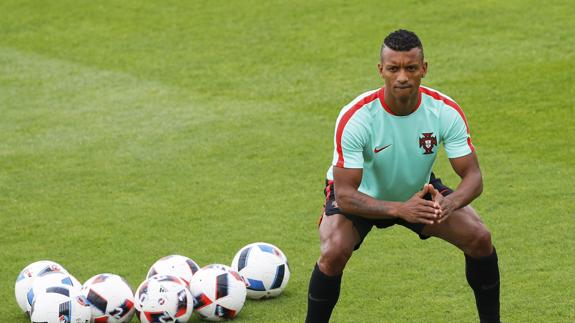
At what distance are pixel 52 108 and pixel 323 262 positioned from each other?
7627 millimetres

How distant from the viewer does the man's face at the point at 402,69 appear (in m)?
6.73

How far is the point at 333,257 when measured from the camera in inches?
276

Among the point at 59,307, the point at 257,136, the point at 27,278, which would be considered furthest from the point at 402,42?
the point at 257,136

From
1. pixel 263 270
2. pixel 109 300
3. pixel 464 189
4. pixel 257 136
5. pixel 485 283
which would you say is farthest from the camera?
pixel 257 136

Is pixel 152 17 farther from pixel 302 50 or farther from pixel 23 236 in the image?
pixel 23 236

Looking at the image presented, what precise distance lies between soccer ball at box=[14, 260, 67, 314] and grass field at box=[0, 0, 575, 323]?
8.8 inches

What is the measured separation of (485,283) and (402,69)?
1516mm

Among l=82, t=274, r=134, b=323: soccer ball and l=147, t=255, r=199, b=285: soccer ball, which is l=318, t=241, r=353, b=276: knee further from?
l=82, t=274, r=134, b=323: soccer ball

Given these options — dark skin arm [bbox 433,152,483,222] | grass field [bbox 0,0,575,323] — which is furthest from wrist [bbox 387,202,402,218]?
grass field [bbox 0,0,575,323]

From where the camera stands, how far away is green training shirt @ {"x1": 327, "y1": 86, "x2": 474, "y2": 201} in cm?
695

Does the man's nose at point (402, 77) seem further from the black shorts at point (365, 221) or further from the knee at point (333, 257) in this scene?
the knee at point (333, 257)

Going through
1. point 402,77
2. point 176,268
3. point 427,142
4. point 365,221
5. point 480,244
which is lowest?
point 176,268

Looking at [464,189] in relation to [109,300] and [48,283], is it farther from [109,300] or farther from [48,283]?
[48,283]

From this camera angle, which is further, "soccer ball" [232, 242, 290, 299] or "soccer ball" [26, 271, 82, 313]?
"soccer ball" [232, 242, 290, 299]
